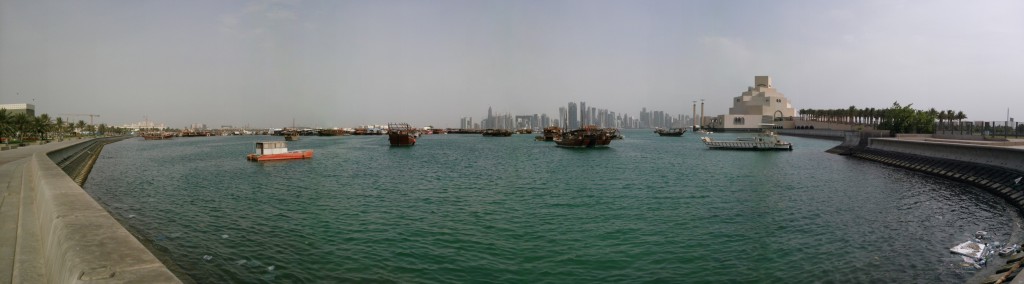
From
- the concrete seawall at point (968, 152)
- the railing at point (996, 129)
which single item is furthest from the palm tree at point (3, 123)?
the railing at point (996, 129)

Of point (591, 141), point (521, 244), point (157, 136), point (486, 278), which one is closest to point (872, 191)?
point (521, 244)

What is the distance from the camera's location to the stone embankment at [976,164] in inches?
752

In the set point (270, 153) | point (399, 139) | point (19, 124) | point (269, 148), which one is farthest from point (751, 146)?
point (19, 124)

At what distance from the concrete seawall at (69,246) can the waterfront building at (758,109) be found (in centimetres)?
19495

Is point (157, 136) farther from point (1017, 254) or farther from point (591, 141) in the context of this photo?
point (1017, 254)

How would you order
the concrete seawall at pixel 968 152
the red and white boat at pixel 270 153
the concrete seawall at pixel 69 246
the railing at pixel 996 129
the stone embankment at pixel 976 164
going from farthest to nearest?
the railing at pixel 996 129 < the red and white boat at pixel 270 153 < the concrete seawall at pixel 968 152 < the stone embankment at pixel 976 164 < the concrete seawall at pixel 69 246

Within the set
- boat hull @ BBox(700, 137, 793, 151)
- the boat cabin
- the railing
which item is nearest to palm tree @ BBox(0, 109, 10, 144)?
the boat cabin

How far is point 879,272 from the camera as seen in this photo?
10602 mm

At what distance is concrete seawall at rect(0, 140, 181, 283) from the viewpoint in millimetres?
5324

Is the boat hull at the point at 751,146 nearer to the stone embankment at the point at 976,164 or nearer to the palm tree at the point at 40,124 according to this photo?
the stone embankment at the point at 976,164

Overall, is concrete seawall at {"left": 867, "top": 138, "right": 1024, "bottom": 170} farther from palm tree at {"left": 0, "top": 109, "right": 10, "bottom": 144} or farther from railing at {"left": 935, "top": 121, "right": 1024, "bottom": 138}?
palm tree at {"left": 0, "top": 109, "right": 10, "bottom": 144}

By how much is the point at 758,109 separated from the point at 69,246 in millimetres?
203420

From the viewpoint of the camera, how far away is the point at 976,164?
2711 cm

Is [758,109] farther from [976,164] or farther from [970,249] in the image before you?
[970,249]
